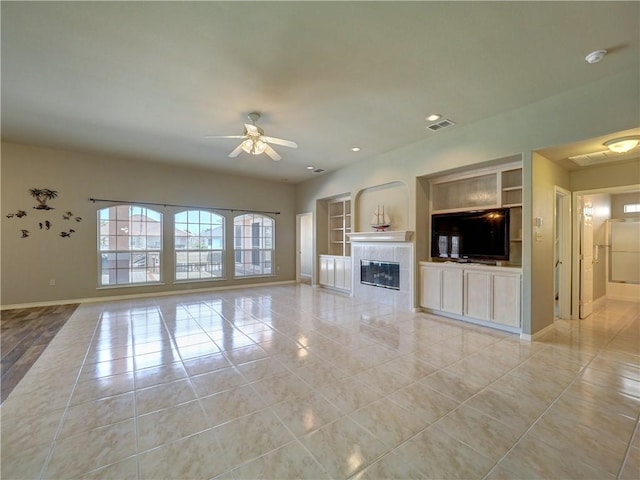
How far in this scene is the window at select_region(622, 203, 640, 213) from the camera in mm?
5965

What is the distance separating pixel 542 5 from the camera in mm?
2168

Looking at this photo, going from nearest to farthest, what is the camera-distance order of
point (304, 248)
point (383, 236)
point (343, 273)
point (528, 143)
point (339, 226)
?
point (528, 143), point (383, 236), point (343, 273), point (339, 226), point (304, 248)

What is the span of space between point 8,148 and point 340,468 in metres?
7.81

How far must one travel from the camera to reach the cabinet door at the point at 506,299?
3932 mm

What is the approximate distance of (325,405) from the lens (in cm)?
224

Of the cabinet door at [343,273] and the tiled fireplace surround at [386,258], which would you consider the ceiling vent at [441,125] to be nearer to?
the tiled fireplace surround at [386,258]

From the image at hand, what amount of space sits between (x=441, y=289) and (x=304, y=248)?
5137 mm

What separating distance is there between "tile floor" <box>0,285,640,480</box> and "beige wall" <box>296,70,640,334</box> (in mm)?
1084

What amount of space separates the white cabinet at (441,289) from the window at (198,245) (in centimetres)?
534

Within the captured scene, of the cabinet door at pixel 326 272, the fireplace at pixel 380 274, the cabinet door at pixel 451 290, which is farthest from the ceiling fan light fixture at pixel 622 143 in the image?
the cabinet door at pixel 326 272

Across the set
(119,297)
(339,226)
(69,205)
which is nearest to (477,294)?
(339,226)

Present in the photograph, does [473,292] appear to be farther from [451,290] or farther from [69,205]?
[69,205]

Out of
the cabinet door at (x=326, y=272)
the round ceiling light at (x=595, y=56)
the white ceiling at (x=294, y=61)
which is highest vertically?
the white ceiling at (x=294, y=61)

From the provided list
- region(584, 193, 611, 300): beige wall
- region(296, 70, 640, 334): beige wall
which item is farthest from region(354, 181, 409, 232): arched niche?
region(584, 193, 611, 300): beige wall
